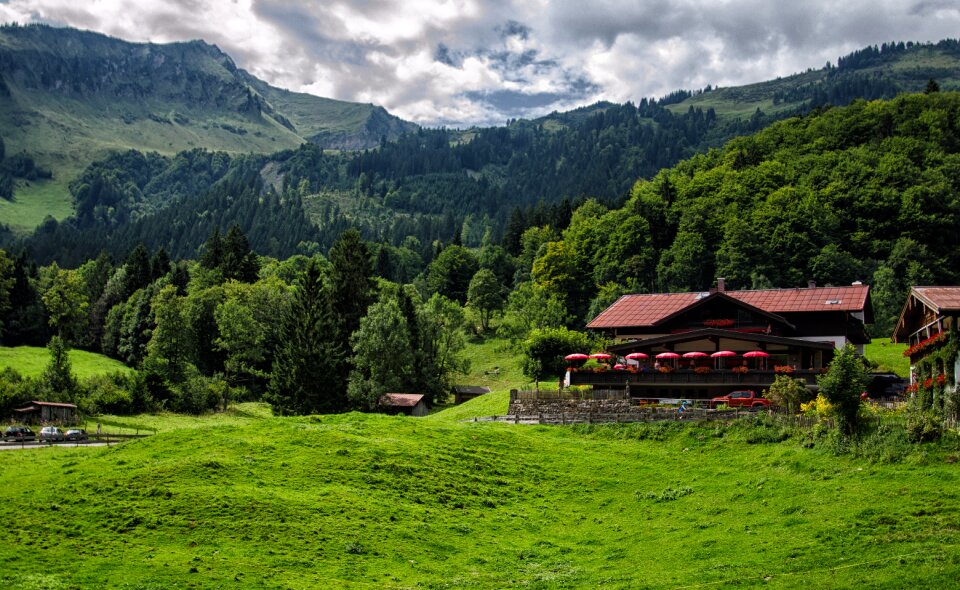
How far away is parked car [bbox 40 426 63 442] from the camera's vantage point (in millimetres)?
55744

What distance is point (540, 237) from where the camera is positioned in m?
180

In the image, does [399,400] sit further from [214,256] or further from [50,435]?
[214,256]

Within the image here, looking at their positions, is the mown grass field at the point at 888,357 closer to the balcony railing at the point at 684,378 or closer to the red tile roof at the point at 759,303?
the red tile roof at the point at 759,303

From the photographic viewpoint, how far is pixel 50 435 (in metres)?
57.0

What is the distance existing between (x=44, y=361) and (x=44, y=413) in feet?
163

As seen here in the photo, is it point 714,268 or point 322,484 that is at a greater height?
point 714,268

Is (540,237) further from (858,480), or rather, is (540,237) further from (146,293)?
(858,480)

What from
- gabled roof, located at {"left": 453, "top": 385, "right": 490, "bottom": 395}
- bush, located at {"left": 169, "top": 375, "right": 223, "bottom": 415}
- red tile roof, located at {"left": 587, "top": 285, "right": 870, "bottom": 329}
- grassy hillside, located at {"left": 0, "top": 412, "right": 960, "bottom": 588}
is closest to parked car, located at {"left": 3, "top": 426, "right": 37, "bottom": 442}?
grassy hillside, located at {"left": 0, "top": 412, "right": 960, "bottom": 588}

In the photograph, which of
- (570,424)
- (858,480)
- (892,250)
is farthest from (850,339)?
(892,250)

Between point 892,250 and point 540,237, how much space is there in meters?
72.3

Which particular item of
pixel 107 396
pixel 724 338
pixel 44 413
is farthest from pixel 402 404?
pixel 724 338

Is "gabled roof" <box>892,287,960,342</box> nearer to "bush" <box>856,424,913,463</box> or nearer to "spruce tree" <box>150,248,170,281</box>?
"bush" <box>856,424,913,463</box>

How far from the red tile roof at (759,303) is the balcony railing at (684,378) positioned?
35.7ft

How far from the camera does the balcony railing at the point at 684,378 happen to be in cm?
5562
